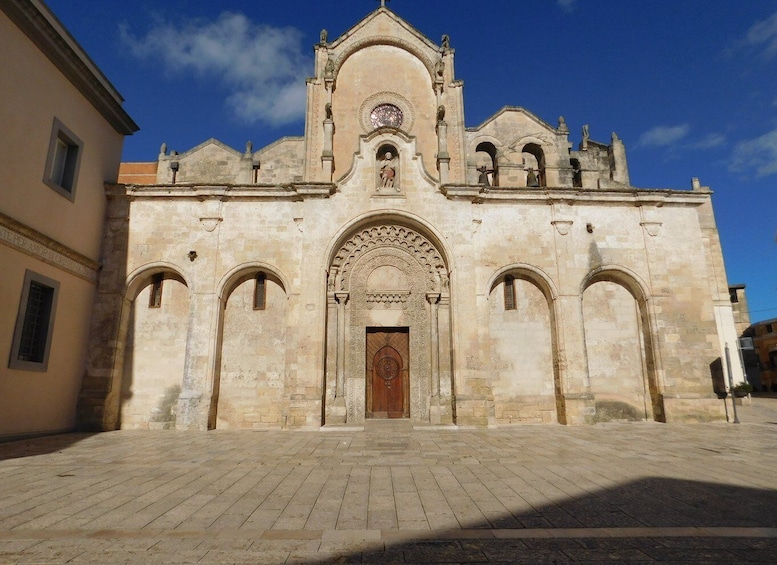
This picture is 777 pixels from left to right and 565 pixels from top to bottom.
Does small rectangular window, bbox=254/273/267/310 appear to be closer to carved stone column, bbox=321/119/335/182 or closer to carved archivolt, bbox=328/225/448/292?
carved archivolt, bbox=328/225/448/292

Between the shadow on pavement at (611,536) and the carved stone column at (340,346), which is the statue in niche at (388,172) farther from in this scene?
the shadow on pavement at (611,536)

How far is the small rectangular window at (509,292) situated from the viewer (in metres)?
15.8

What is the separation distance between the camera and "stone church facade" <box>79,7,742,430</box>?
1434 centimetres

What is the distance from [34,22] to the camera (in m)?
11.8

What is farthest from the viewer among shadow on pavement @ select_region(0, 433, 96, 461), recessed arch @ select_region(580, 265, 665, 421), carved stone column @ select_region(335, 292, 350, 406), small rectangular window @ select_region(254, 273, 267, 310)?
small rectangular window @ select_region(254, 273, 267, 310)

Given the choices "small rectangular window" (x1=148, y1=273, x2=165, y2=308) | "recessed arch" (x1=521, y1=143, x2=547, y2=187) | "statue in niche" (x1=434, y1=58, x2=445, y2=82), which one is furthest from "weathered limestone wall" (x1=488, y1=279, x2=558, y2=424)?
"small rectangular window" (x1=148, y1=273, x2=165, y2=308)

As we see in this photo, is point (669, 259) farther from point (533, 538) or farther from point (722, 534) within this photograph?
point (533, 538)

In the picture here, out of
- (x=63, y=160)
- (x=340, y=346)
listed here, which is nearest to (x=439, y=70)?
(x=340, y=346)

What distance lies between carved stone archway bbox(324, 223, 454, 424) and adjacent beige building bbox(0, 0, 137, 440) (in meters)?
7.77

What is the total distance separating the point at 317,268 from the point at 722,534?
12227 millimetres

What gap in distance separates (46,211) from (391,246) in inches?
406

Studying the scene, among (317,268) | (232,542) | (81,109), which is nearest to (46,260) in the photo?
(81,109)

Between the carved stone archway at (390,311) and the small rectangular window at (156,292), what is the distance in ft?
19.2

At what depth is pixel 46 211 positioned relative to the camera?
40.4ft
